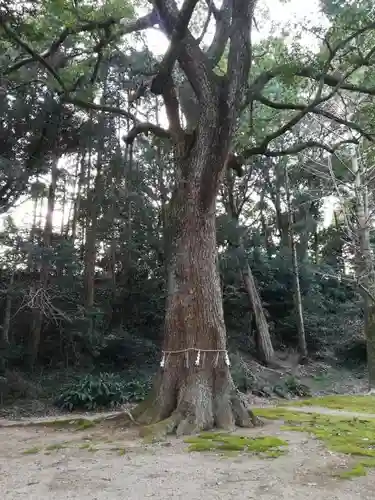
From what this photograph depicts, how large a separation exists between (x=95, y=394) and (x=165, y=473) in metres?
5.79

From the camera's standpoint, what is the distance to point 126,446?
4.91 metres

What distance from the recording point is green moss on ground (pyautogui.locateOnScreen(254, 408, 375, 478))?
13.9 ft

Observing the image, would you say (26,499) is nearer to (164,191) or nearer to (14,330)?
(14,330)

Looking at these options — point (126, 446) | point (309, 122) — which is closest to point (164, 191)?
point (309, 122)

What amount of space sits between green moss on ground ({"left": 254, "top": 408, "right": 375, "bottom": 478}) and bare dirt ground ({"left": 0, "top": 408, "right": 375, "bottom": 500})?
15 cm

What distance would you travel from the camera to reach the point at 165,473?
3.83 m

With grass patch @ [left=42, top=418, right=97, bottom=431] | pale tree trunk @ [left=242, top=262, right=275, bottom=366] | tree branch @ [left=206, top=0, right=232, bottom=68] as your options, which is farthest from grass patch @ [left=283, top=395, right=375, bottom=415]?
tree branch @ [left=206, top=0, right=232, bottom=68]

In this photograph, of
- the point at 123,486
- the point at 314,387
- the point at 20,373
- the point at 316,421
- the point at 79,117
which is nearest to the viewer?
the point at 123,486

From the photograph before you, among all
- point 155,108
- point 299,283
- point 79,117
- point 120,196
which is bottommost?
point 299,283

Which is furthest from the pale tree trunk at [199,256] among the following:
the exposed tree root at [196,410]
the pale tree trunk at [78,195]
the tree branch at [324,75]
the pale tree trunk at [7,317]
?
the pale tree trunk at [78,195]

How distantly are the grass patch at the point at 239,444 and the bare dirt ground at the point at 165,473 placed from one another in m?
0.13

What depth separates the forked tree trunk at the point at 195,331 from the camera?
5789mm

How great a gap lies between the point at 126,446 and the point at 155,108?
11.1 metres

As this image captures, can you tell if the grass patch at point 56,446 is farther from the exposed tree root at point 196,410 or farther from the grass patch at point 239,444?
the grass patch at point 239,444
